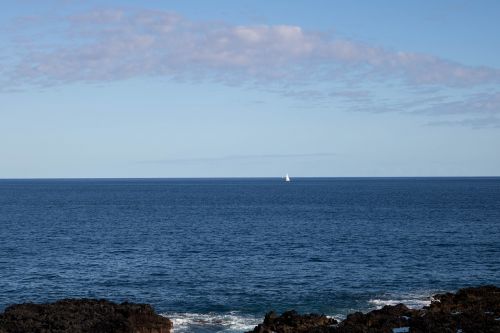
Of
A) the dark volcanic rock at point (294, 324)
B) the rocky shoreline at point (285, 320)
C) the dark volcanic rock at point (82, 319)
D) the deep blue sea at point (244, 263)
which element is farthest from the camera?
the deep blue sea at point (244, 263)

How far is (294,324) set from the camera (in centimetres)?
4406

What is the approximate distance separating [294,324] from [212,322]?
318 inches

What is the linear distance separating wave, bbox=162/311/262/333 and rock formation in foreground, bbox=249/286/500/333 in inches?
125

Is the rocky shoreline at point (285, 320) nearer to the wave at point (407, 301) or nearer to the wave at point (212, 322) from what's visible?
the wave at point (212, 322)

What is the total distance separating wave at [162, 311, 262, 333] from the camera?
153 feet

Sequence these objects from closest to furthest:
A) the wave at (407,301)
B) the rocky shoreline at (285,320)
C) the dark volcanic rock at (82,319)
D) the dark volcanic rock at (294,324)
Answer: the rocky shoreline at (285,320) < the dark volcanic rock at (294,324) < the dark volcanic rock at (82,319) < the wave at (407,301)

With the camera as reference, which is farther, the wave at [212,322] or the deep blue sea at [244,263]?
the deep blue sea at [244,263]

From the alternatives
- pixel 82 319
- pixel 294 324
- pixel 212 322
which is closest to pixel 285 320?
pixel 294 324

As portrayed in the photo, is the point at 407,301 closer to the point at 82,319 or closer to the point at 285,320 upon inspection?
the point at 285,320

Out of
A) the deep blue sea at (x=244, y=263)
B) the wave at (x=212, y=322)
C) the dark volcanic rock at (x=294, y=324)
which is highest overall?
the dark volcanic rock at (x=294, y=324)

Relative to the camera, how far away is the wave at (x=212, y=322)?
4650cm

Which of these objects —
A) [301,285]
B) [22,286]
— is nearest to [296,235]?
[301,285]

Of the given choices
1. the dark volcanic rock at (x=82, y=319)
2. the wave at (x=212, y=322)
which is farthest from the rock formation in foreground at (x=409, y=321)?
the dark volcanic rock at (x=82, y=319)

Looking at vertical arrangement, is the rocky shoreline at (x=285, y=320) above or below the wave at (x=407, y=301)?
above
